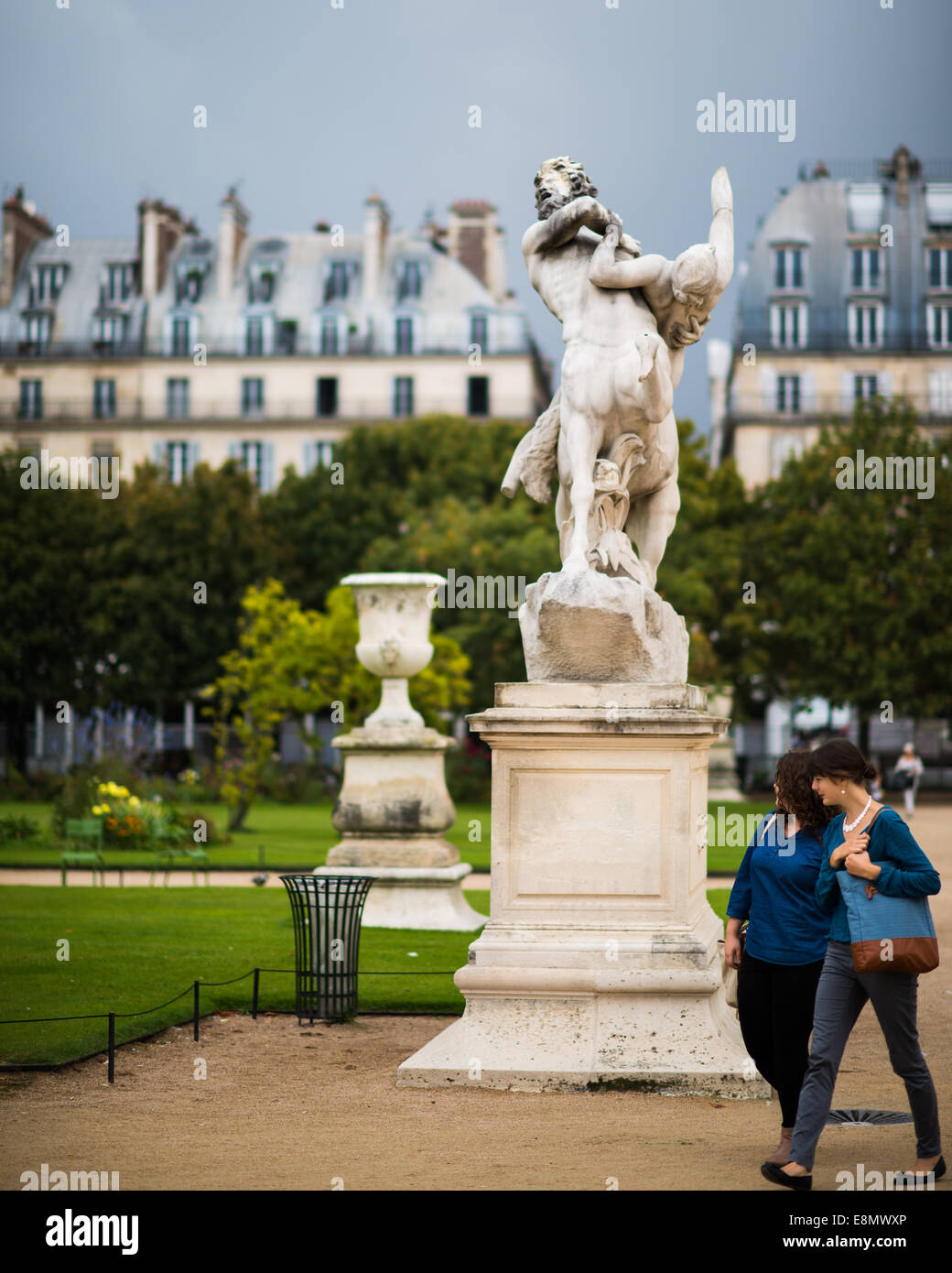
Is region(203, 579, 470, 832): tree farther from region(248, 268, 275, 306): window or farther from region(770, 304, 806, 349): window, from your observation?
region(248, 268, 275, 306): window

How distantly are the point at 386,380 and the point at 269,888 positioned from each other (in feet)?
130

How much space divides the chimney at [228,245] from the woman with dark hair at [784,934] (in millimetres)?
52900

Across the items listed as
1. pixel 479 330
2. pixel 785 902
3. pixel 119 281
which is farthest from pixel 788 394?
pixel 785 902

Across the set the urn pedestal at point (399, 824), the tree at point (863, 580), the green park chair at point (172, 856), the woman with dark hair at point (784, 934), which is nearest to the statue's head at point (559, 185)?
the woman with dark hair at point (784, 934)

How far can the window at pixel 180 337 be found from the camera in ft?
185

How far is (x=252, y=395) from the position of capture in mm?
55844

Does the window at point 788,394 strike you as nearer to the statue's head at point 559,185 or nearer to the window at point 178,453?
the window at point 178,453

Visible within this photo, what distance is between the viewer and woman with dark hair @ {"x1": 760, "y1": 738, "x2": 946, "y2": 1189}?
5734 mm

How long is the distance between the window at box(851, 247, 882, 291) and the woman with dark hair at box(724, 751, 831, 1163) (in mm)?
50437

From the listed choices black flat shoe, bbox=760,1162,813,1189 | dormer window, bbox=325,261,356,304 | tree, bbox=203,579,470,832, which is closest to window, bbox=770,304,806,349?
dormer window, bbox=325,261,356,304

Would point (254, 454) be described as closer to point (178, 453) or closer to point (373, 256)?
point (178, 453)

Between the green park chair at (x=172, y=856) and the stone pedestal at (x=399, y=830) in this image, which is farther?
the green park chair at (x=172, y=856)
